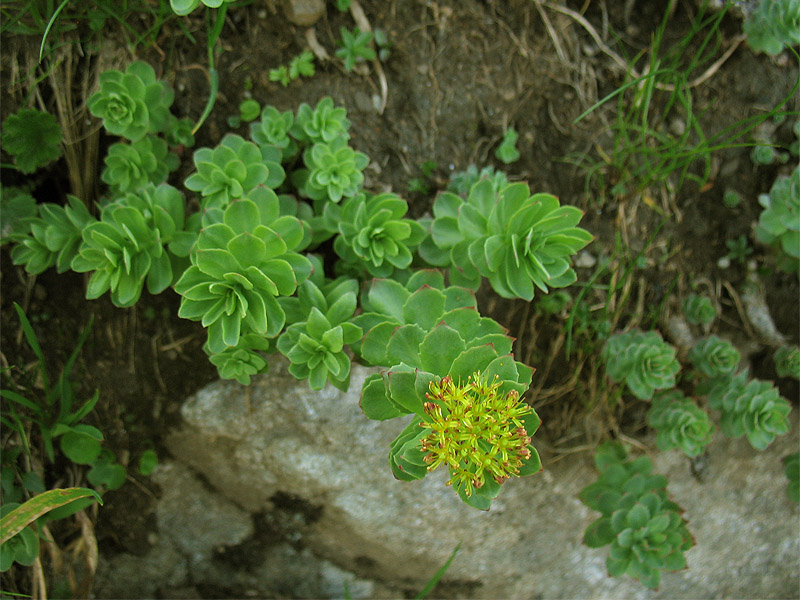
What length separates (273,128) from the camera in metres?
2.44

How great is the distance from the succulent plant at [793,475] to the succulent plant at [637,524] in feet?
2.21

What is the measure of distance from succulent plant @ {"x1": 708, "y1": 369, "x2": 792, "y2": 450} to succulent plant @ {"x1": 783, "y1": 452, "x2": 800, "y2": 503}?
15.1 inches

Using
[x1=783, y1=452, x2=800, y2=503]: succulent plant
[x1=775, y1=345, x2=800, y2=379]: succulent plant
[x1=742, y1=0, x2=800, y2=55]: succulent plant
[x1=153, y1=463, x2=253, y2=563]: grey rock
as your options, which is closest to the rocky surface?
[x1=153, y1=463, x2=253, y2=563]: grey rock

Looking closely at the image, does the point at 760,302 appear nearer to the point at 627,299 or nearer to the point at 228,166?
the point at 627,299

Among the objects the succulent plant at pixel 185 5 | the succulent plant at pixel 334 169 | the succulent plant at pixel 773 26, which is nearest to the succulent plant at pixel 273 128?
the succulent plant at pixel 334 169

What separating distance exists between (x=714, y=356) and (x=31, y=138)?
3042 mm

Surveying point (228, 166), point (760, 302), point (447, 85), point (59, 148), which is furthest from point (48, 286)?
point (760, 302)

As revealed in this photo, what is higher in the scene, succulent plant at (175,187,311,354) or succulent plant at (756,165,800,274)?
succulent plant at (756,165,800,274)

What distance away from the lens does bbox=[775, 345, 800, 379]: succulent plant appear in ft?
8.84

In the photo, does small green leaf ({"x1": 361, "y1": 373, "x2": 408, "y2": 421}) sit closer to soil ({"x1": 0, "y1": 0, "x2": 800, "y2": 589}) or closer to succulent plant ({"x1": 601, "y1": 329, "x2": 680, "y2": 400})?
soil ({"x1": 0, "y1": 0, "x2": 800, "y2": 589})

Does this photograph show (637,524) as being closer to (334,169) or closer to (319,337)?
(319,337)

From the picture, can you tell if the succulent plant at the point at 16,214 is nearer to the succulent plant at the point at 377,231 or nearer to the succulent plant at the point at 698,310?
the succulent plant at the point at 377,231

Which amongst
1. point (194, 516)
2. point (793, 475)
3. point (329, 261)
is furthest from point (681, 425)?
point (194, 516)

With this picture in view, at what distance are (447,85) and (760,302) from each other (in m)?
1.87
